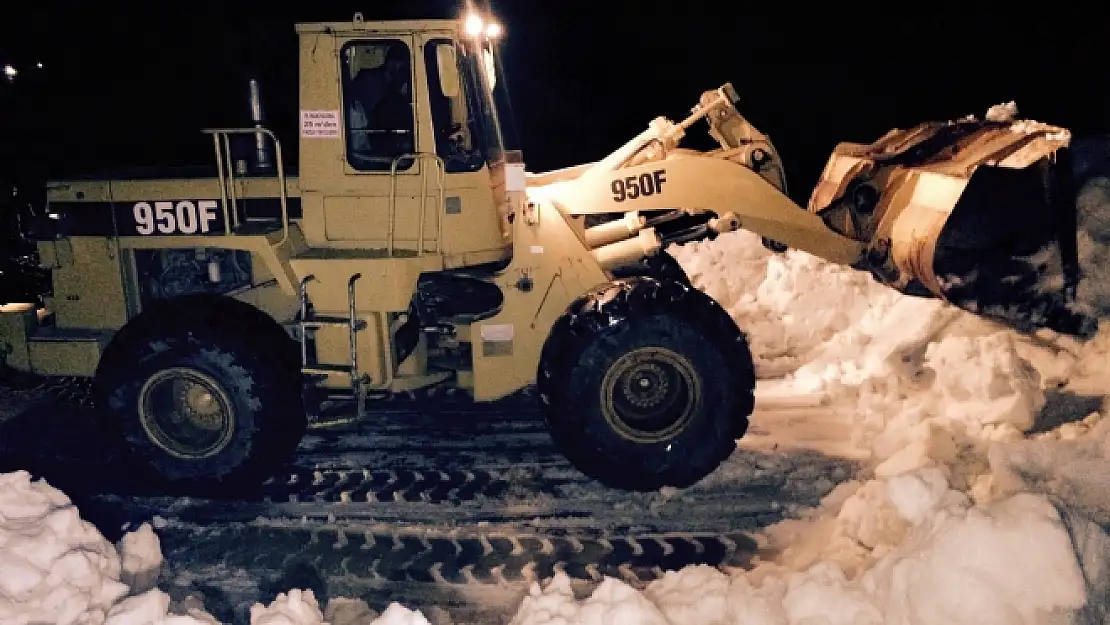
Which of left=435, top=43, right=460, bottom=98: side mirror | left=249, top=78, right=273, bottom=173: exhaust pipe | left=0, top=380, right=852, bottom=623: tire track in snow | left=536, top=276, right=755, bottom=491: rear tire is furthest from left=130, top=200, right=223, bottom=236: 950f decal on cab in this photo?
left=536, top=276, right=755, bottom=491: rear tire

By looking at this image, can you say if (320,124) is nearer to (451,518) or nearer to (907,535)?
(451,518)

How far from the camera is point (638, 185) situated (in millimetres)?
6293

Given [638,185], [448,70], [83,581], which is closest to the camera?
[83,581]

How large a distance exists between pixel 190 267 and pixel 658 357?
336 centimetres

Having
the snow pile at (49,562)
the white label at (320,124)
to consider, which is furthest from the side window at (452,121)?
the snow pile at (49,562)

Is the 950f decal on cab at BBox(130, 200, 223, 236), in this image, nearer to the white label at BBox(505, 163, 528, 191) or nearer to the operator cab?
the operator cab

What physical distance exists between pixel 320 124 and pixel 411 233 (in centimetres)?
88

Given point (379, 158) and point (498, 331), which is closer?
point (379, 158)

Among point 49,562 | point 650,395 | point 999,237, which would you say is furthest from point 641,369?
point 49,562

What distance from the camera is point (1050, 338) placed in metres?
6.88

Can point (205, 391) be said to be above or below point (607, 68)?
below

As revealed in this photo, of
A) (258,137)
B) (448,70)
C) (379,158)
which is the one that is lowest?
(379,158)

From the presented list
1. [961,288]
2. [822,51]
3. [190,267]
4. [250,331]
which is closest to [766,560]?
[961,288]

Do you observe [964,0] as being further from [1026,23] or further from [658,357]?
[658,357]
